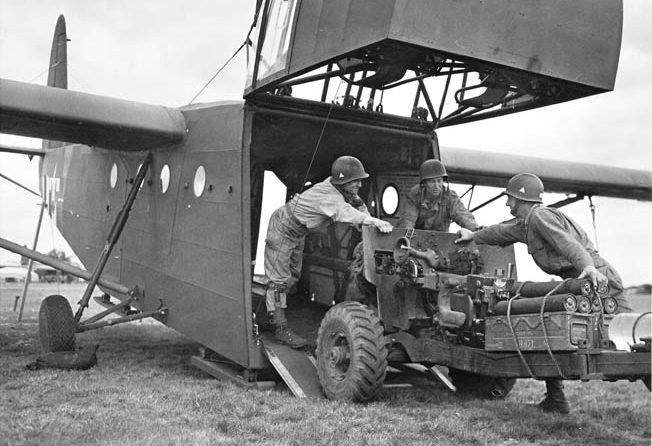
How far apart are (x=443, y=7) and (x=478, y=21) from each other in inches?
14.8

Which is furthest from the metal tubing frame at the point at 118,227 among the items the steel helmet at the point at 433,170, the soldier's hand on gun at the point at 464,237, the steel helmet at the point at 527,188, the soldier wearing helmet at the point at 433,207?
the steel helmet at the point at 527,188

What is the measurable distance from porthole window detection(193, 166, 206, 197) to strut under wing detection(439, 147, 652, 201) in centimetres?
452

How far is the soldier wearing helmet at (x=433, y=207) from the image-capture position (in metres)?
7.68

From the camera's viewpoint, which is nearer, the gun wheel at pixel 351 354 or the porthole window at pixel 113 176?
the gun wheel at pixel 351 354

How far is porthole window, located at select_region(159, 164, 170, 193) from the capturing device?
8.61m

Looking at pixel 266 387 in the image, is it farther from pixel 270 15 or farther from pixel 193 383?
pixel 270 15

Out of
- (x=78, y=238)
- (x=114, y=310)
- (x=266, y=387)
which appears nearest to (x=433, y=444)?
(x=266, y=387)

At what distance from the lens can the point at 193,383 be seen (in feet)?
22.8

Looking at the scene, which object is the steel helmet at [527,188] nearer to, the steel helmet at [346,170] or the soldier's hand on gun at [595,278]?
the soldier's hand on gun at [595,278]

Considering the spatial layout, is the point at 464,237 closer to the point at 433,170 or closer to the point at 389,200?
the point at 433,170

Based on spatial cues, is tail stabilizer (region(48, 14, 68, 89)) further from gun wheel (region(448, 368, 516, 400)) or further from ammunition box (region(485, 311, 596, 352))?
ammunition box (region(485, 311, 596, 352))

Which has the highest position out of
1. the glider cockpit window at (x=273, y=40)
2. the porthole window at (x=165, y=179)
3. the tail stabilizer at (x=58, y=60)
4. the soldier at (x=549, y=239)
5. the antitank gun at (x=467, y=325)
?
the tail stabilizer at (x=58, y=60)


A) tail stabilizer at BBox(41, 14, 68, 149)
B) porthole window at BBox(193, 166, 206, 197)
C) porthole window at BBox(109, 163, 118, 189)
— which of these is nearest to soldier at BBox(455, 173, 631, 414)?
porthole window at BBox(193, 166, 206, 197)

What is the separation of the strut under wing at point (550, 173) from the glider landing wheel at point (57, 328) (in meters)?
6.02
